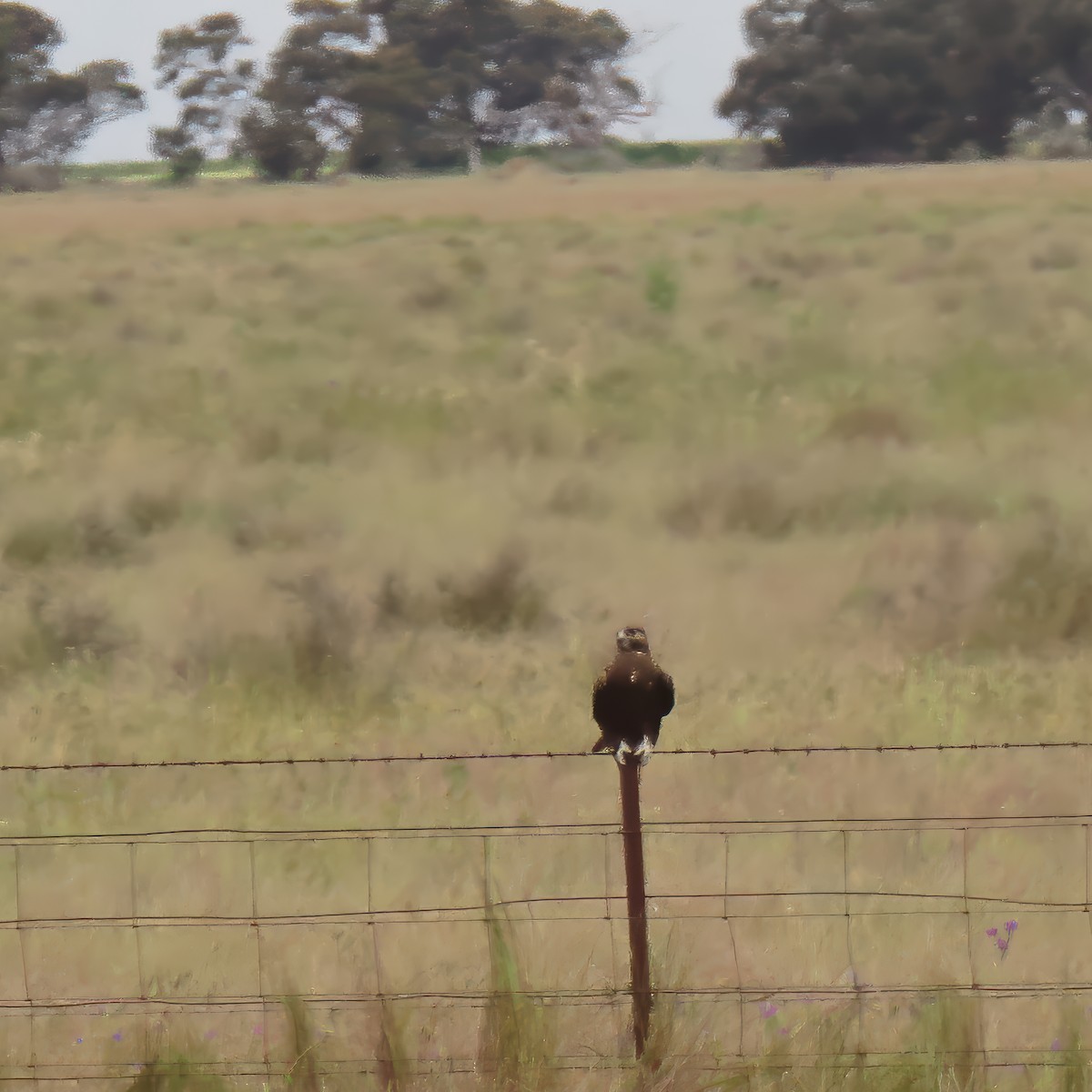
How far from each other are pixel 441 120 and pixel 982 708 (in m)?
62.5

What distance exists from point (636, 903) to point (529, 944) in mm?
1178

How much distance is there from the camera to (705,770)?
275 inches

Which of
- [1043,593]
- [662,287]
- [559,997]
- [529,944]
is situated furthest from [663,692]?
[662,287]

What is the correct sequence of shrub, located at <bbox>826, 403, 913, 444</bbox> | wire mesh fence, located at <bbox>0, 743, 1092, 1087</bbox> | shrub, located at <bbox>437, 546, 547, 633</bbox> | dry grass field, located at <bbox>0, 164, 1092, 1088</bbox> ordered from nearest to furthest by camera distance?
wire mesh fence, located at <bbox>0, 743, 1092, 1087</bbox> < dry grass field, located at <bbox>0, 164, 1092, 1088</bbox> < shrub, located at <bbox>437, 546, 547, 633</bbox> < shrub, located at <bbox>826, 403, 913, 444</bbox>

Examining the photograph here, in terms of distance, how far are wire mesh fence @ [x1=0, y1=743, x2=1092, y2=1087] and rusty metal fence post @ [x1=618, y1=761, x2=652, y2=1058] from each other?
11cm

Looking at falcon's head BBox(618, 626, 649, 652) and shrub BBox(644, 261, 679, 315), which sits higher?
falcon's head BBox(618, 626, 649, 652)

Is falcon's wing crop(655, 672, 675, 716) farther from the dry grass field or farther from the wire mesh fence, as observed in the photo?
the dry grass field

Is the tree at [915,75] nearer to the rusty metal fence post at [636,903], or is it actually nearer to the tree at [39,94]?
the tree at [39,94]

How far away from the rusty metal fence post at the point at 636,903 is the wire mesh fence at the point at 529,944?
4.3 inches

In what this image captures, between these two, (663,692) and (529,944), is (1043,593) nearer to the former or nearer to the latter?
(529,944)

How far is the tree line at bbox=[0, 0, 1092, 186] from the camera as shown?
60406mm

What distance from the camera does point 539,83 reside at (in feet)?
232

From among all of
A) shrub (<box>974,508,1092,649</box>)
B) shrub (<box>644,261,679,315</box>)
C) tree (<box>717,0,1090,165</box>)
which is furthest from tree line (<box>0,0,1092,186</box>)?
shrub (<box>974,508,1092,649</box>)

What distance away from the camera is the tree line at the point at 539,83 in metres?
60.4
